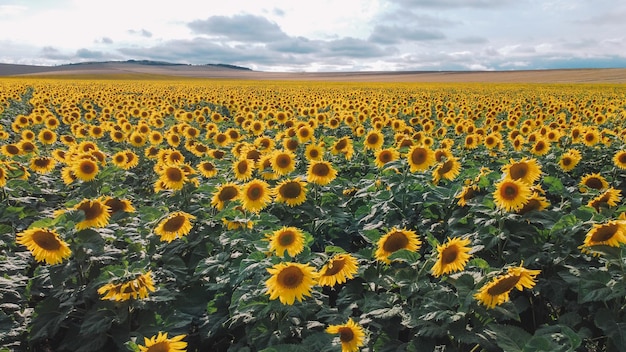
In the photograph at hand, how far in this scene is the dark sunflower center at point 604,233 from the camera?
3.10 meters

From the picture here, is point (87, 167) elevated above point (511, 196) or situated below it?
below

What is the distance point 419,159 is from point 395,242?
2561 millimetres

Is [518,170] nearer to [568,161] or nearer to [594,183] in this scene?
[594,183]

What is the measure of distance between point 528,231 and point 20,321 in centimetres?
448

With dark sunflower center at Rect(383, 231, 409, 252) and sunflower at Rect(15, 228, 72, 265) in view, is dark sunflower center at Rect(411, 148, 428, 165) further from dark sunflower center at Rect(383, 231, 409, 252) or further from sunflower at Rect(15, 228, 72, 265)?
sunflower at Rect(15, 228, 72, 265)

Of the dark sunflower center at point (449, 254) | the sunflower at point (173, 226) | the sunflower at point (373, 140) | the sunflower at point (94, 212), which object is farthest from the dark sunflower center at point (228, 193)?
the sunflower at point (373, 140)

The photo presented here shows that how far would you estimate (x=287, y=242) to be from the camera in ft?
11.9

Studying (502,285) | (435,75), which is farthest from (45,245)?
(435,75)

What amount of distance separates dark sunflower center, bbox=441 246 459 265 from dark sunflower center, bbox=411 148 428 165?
2.82 metres

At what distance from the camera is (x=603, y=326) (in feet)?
9.40

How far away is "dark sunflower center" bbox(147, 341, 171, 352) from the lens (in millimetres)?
2633

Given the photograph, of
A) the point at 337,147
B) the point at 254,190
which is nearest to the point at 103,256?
the point at 254,190

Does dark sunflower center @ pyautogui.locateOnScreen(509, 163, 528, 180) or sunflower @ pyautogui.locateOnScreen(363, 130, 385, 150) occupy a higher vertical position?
dark sunflower center @ pyautogui.locateOnScreen(509, 163, 528, 180)

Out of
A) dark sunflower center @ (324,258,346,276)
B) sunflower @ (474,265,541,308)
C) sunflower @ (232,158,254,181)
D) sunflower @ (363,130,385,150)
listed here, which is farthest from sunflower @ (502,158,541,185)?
sunflower @ (363,130,385,150)
